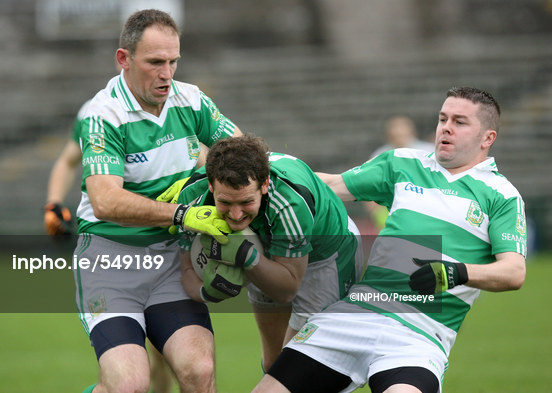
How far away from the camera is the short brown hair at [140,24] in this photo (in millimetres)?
4762

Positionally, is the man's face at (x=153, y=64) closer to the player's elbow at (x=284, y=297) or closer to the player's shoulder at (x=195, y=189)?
the player's shoulder at (x=195, y=189)

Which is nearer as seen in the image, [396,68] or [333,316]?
[333,316]

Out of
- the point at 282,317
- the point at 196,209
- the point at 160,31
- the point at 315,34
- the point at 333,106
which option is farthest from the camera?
the point at 315,34

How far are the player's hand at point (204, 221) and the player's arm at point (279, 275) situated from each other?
0.25 metres

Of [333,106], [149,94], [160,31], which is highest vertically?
[160,31]

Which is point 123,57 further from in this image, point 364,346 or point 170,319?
point 364,346

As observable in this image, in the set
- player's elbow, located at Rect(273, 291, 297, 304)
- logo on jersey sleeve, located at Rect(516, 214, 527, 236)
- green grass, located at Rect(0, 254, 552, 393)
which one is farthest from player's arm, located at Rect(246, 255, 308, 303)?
green grass, located at Rect(0, 254, 552, 393)

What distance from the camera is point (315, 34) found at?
70.4ft

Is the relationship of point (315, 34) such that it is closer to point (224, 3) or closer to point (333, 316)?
point (224, 3)

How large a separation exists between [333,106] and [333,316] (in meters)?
15.0

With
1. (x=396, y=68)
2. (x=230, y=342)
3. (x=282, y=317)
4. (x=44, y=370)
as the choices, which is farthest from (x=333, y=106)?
(x=282, y=317)

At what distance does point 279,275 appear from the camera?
446 centimetres

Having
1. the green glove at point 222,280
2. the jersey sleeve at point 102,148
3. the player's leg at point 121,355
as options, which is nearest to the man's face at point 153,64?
the jersey sleeve at point 102,148

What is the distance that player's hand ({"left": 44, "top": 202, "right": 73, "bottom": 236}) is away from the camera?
551cm
